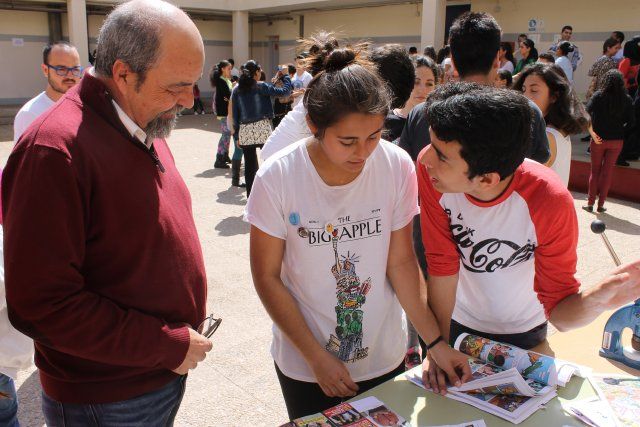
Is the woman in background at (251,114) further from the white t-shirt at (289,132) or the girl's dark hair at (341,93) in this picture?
Result: the girl's dark hair at (341,93)

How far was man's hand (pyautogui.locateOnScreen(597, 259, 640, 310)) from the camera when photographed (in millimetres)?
1421

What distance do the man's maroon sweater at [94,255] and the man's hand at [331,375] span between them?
1.26 ft

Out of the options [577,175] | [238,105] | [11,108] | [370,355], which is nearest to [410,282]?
[370,355]

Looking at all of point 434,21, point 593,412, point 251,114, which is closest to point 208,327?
point 593,412

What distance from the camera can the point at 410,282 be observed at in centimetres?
167

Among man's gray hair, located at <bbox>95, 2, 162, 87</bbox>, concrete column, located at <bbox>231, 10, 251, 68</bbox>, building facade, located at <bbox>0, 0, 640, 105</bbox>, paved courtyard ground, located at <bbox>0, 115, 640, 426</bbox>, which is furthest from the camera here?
concrete column, located at <bbox>231, 10, 251, 68</bbox>

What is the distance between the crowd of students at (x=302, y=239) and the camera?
3.92 feet

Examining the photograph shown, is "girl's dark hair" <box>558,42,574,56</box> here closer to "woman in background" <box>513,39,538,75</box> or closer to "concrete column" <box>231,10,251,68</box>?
"woman in background" <box>513,39,538,75</box>

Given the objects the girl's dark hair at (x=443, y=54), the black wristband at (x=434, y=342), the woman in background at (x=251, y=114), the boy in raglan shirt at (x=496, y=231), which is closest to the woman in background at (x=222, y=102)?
the woman in background at (x=251, y=114)

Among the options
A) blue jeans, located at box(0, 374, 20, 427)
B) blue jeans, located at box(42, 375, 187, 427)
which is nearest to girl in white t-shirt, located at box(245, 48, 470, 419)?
blue jeans, located at box(42, 375, 187, 427)

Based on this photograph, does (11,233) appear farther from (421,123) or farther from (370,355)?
(421,123)

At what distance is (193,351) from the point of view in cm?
140

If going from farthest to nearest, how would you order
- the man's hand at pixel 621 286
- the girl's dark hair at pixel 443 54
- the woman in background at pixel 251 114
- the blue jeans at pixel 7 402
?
1. the girl's dark hair at pixel 443 54
2. the woman in background at pixel 251 114
3. the blue jeans at pixel 7 402
4. the man's hand at pixel 621 286

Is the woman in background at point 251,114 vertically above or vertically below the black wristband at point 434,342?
above
